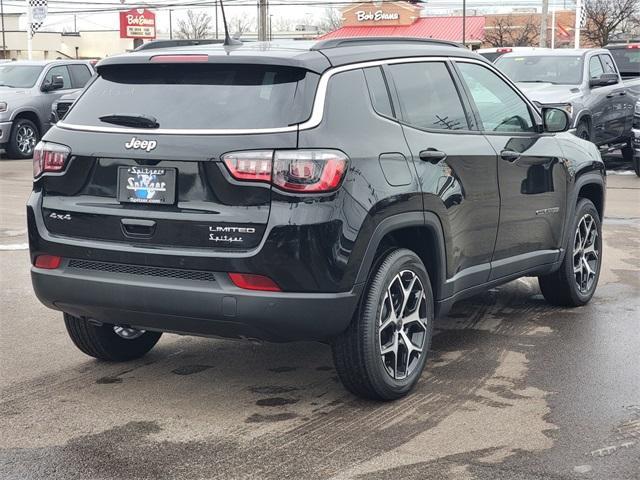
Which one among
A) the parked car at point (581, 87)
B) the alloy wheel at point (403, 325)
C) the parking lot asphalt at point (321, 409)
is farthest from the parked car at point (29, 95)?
the alloy wheel at point (403, 325)

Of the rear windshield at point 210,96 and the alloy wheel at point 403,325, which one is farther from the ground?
the rear windshield at point 210,96

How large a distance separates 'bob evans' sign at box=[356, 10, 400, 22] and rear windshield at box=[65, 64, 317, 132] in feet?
230

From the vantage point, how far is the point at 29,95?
20.1 m

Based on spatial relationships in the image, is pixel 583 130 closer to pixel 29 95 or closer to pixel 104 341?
pixel 29 95

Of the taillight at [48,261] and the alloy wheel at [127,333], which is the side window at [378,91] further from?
the alloy wheel at [127,333]

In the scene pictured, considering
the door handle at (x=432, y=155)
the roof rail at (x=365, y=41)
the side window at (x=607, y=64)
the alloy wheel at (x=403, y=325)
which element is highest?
the roof rail at (x=365, y=41)

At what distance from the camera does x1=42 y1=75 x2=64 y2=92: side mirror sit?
20.3 metres

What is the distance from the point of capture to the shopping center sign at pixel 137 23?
2537 inches

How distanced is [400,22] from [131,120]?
7023 cm

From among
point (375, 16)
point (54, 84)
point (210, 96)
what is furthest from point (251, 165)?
point (375, 16)

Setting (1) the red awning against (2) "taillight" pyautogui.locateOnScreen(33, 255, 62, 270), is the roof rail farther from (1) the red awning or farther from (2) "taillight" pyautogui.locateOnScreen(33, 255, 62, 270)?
(1) the red awning

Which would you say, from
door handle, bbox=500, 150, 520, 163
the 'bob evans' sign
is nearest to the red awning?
the 'bob evans' sign

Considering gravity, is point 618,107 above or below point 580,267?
above

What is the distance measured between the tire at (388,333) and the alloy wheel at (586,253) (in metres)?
2.21
